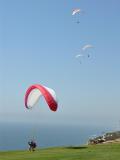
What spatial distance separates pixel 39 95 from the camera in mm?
50031

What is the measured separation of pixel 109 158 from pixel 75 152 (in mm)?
6269

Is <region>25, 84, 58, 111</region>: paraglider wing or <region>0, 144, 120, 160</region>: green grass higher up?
<region>25, 84, 58, 111</region>: paraglider wing

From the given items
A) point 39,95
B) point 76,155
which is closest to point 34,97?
point 39,95

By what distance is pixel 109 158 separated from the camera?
42.1 metres

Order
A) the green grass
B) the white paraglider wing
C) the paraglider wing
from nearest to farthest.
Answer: the green grass < the paraglider wing < the white paraglider wing

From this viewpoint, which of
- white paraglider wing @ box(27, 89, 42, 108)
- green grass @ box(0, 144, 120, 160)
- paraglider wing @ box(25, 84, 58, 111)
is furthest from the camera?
white paraglider wing @ box(27, 89, 42, 108)

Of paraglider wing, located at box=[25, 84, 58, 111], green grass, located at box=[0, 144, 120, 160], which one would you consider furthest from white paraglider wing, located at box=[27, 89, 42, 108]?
green grass, located at box=[0, 144, 120, 160]

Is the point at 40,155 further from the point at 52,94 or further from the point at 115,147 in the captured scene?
the point at 115,147

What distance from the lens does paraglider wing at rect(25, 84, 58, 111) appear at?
157ft

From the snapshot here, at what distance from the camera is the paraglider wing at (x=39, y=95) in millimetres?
47719

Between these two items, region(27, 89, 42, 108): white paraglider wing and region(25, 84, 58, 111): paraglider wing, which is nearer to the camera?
region(25, 84, 58, 111): paraglider wing

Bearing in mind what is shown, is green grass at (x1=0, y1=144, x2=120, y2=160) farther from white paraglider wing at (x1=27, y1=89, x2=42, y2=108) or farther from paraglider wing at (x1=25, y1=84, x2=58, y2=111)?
white paraglider wing at (x1=27, y1=89, x2=42, y2=108)

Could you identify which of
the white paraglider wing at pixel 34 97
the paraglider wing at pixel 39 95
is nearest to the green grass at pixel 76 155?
the paraglider wing at pixel 39 95

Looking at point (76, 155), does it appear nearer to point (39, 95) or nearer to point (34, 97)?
point (39, 95)
